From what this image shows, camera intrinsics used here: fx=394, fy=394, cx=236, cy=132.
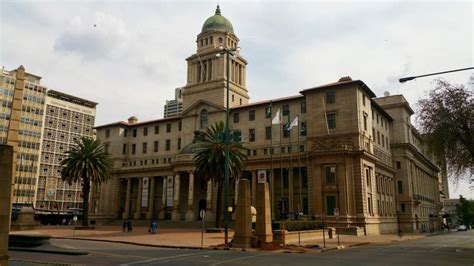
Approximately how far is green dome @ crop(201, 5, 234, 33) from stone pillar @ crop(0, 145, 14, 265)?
71.5m

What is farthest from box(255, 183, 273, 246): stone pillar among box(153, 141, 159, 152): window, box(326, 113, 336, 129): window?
box(153, 141, 159, 152): window

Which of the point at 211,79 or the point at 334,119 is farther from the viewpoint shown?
the point at 211,79

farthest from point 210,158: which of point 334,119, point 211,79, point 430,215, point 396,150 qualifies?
point 430,215

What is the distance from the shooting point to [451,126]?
32562 millimetres

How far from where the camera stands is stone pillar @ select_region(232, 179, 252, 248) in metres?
28.2

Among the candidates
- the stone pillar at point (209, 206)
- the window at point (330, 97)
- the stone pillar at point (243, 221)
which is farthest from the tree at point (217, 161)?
the stone pillar at point (243, 221)

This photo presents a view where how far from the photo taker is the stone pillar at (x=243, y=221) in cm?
2820

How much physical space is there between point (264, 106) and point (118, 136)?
35.7 metres

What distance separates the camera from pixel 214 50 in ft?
255

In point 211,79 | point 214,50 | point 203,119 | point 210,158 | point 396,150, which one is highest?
point 214,50

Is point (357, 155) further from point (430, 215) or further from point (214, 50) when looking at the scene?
point (430, 215)

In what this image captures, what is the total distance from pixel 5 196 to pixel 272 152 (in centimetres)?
5400

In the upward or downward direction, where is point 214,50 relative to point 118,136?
upward

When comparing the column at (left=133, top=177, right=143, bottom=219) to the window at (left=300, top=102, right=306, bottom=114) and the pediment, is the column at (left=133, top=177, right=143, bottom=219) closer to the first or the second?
the pediment
